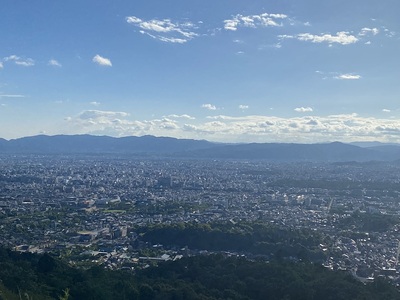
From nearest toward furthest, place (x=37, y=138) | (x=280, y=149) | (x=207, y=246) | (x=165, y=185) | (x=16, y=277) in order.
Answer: (x=16, y=277) < (x=207, y=246) < (x=165, y=185) < (x=280, y=149) < (x=37, y=138)

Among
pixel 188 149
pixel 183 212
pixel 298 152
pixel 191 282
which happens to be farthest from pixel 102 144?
pixel 191 282

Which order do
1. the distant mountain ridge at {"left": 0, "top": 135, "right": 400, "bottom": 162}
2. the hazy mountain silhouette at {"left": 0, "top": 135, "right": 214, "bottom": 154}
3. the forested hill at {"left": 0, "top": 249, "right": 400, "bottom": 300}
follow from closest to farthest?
the forested hill at {"left": 0, "top": 249, "right": 400, "bottom": 300} < the distant mountain ridge at {"left": 0, "top": 135, "right": 400, "bottom": 162} < the hazy mountain silhouette at {"left": 0, "top": 135, "right": 214, "bottom": 154}

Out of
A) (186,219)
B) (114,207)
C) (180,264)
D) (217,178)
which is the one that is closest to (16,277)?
(180,264)

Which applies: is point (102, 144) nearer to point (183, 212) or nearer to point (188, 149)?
point (188, 149)

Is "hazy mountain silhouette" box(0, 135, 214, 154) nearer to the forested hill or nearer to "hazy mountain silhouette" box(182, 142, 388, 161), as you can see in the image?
"hazy mountain silhouette" box(182, 142, 388, 161)

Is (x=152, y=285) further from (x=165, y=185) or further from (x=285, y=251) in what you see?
(x=165, y=185)

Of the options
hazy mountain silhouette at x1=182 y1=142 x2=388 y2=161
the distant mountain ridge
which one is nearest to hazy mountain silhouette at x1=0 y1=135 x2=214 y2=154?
A: the distant mountain ridge

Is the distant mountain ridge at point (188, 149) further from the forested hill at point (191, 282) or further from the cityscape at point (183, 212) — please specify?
the forested hill at point (191, 282)
